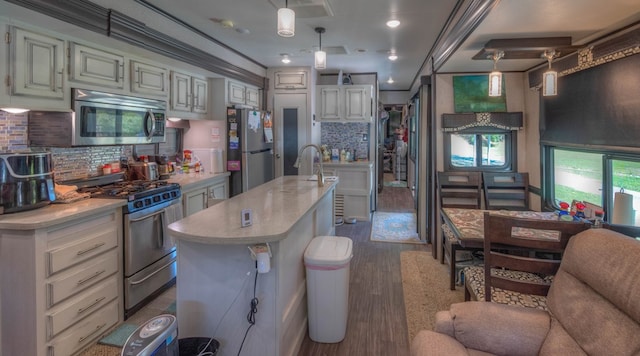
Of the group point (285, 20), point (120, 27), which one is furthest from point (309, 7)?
point (120, 27)

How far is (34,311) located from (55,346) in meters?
0.28

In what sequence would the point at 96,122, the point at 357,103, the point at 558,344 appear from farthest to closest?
the point at 357,103 < the point at 96,122 < the point at 558,344

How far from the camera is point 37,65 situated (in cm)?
242

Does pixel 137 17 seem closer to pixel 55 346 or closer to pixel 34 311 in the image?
pixel 34 311

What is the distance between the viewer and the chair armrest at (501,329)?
5.29 ft

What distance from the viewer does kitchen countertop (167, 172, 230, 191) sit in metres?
3.84

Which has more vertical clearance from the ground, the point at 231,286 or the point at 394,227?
the point at 231,286

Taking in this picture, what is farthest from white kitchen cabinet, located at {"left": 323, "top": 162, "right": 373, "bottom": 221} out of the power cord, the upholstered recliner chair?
the upholstered recliner chair

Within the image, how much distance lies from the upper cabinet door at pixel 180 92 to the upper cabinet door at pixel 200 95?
0.13m

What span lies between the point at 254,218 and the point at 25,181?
153cm

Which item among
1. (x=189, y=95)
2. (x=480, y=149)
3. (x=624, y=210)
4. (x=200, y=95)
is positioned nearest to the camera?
(x=624, y=210)

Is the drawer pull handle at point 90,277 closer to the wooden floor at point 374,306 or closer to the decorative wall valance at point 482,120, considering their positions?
the wooden floor at point 374,306

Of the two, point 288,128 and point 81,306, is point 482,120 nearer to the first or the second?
point 288,128

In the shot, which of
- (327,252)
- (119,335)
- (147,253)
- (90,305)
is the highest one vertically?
(327,252)
